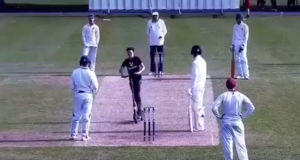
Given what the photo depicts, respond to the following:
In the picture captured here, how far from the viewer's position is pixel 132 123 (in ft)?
76.7

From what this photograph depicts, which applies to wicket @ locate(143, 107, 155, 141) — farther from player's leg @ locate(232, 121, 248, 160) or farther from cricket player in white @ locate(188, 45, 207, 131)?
player's leg @ locate(232, 121, 248, 160)

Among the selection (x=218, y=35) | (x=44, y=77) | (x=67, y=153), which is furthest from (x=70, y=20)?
(x=67, y=153)

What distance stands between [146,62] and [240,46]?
Answer: 618 cm

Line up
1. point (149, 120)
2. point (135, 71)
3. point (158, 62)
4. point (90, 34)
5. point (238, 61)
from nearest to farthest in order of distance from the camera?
point (149, 120) → point (135, 71) → point (238, 61) → point (90, 34) → point (158, 62)

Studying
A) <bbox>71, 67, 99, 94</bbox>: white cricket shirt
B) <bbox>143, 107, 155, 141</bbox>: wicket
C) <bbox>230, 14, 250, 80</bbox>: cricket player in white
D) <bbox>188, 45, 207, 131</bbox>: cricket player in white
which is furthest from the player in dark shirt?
<bbox>230, 14, 250, 80</bbox>: cricket player in white

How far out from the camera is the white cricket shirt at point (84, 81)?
2097 cm

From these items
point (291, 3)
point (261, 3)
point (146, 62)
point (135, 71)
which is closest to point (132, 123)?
point (135, 71)

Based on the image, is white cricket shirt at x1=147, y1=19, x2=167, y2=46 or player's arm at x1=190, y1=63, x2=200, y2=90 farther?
white cricket shirt at x1=147, y1=19, x2=167, y2=46

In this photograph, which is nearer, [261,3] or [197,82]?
[197,82]

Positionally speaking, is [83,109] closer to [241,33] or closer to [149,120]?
[149,120]

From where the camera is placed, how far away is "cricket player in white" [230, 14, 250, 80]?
29297mm

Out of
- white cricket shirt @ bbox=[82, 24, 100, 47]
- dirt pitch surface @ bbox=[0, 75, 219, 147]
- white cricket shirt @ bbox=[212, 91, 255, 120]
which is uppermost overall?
white cricket shirt @ bbox=[82, 24, 100, 47]

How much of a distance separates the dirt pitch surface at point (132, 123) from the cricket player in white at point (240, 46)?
1494mm

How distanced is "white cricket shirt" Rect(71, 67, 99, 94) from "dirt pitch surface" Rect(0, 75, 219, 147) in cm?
131
